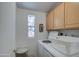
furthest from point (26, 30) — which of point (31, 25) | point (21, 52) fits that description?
point (21, 52)

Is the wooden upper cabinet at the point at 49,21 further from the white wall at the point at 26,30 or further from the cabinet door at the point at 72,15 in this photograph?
the cabinet door at the point at 72,15

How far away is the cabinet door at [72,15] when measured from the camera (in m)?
1.54

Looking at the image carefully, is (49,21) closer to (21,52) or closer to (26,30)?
(26,30)

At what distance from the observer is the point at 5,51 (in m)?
0.85

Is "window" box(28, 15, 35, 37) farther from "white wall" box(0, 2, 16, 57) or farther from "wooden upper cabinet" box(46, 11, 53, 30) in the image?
"white wall" box(0, 2, 16, 57)

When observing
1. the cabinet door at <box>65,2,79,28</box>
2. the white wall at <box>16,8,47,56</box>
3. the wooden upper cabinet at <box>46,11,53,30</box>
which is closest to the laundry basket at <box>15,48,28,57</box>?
the white wall at <box>16,8,47,56</box>

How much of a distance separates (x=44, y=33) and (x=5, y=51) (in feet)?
6.52

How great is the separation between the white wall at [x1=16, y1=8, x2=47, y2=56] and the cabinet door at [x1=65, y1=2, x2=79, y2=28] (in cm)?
88

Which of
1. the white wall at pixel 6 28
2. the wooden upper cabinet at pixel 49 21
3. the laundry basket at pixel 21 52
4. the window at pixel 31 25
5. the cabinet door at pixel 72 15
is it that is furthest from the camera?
the wooden upper cabinet at pixel 49 21

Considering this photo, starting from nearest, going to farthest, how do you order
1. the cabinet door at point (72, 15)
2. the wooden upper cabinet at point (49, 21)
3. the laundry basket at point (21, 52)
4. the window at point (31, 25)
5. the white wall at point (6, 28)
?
the white wall at point (6, 28) → the cabinet door at point (72, 15) → the laundry basket at point (21, 52) → the window at point (31, 25) → the wooden upper cabinet at point (49, 21)

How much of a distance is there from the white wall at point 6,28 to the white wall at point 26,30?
1673 millimetres

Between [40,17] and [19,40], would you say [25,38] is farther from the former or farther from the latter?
[40,17]

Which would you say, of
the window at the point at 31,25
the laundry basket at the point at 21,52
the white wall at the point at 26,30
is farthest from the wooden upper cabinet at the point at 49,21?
the laundry basket at the point at 21,52

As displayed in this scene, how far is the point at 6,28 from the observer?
0.84 metres
